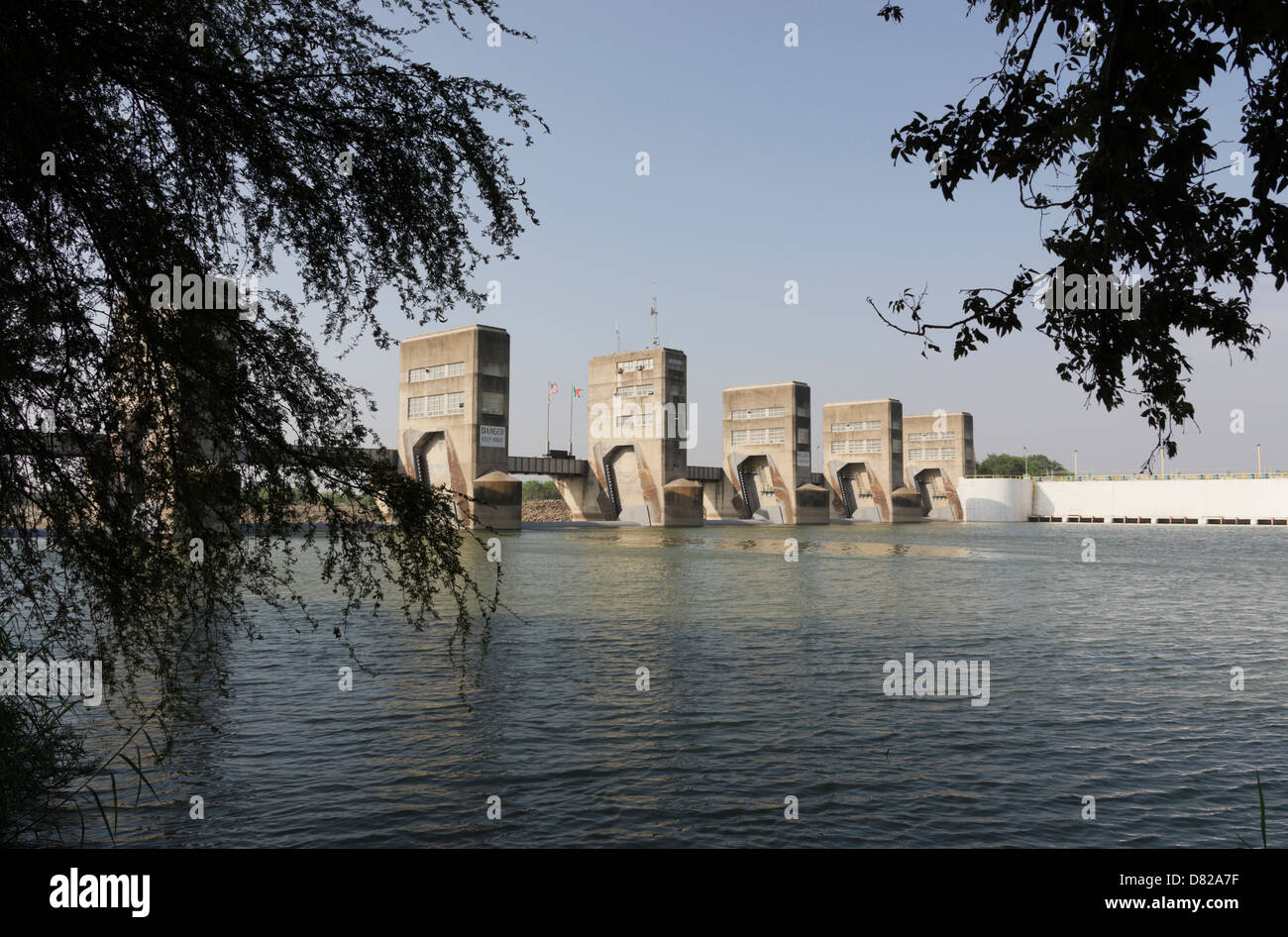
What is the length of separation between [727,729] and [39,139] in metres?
9.84

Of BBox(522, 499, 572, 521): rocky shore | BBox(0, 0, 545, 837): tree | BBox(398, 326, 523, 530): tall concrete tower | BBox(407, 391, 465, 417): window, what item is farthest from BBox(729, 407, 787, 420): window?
BBox(0, 0, 545, 837): tree

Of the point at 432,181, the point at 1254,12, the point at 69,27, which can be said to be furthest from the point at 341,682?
the point at 1254,12

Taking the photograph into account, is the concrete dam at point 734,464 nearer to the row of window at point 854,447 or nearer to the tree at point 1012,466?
the row of window at point 854,447

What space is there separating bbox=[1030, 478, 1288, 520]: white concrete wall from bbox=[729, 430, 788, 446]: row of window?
3919cm

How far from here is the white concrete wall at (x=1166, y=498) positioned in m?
108

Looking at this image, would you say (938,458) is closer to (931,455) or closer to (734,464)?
(931,455)

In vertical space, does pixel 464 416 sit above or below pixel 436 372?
below

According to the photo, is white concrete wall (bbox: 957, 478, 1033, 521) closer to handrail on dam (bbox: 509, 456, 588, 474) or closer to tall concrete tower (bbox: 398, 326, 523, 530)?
handrail on dam (bbox: 509, 456, 588, 474)

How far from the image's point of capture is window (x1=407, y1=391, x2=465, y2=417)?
70.9 metres

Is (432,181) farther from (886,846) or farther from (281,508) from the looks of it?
(886,846)

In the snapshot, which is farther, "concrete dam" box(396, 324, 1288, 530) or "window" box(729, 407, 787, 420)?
"window" box(729, 407, 787, 420)

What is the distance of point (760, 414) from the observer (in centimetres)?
10281

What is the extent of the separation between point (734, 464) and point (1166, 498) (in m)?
60.3

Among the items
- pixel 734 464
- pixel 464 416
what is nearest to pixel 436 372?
pixel 464 416
